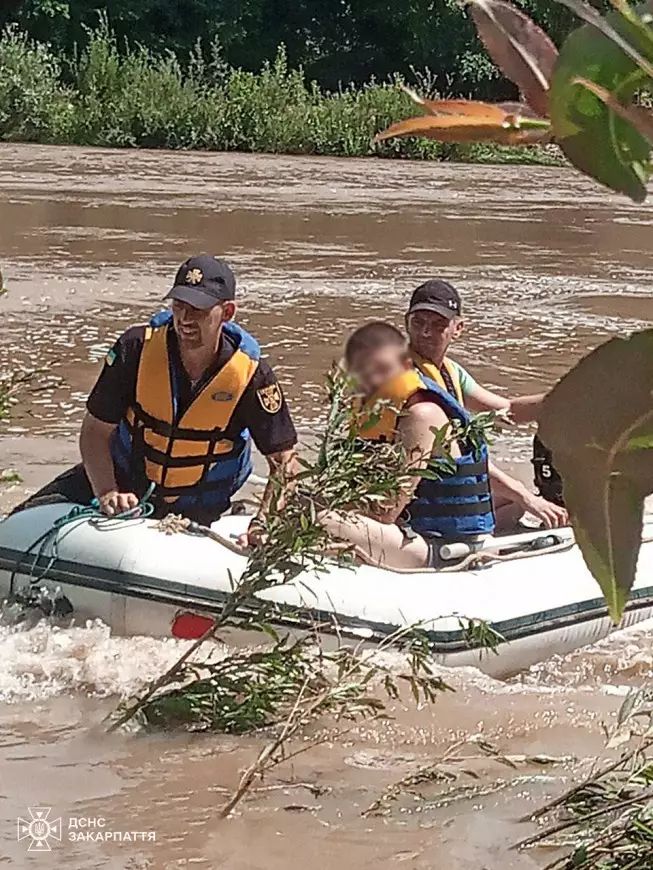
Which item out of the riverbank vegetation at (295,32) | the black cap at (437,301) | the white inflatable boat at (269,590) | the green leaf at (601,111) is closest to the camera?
the green leaf at (601,111)

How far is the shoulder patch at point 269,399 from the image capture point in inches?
172

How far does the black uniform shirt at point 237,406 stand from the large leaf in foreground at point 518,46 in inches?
145

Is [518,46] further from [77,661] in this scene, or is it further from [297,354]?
[297,354]

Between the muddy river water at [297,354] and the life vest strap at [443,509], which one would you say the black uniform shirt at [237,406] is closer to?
the life vest strap at [443,509]

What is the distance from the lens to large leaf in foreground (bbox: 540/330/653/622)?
649 mm

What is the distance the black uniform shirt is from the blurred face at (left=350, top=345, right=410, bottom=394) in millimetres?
3796

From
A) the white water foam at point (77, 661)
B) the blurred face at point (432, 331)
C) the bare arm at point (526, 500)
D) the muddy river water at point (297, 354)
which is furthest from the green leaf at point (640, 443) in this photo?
the bare arm at point (526, 500)

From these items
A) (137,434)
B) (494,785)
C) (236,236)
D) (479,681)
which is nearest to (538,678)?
(479,681)

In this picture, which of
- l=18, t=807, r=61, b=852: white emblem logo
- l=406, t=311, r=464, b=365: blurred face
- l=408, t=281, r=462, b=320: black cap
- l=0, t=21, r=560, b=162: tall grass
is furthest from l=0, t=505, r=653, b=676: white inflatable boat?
l=0, t=21, r=560, b=162: tall grass

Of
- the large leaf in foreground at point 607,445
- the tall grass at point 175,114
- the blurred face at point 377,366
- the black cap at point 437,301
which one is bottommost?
the black cap at point 437,301

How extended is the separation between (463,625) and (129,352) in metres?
1.28

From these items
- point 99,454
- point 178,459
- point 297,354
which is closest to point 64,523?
point 99,454

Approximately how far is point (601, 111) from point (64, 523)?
3797mm

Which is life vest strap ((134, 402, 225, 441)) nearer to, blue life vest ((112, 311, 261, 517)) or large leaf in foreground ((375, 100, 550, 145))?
blue life vest ((112, 311, 261, 517))
